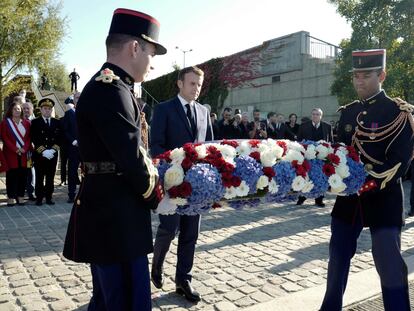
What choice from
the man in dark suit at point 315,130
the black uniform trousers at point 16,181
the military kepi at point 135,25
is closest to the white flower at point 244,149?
the military kepi at point 135,25

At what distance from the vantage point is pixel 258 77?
2627cm

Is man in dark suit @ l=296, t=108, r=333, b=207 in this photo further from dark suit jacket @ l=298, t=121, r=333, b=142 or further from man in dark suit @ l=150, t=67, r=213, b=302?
man in dark suit @ l=150, t=67, r=213, b=302

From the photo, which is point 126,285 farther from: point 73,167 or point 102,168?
point 73,167

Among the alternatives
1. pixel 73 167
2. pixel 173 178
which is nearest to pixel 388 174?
pixel 173 178

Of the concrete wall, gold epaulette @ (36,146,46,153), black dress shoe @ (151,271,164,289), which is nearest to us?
black dress shoe @ (151,271,164,289)

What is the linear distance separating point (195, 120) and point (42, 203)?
20.0 ft

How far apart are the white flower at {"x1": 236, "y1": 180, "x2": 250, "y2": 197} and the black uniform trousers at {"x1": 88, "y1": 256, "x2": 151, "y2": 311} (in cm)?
77

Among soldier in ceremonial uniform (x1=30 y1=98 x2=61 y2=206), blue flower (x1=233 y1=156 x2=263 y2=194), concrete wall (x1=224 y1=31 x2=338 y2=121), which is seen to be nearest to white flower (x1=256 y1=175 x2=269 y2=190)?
blue flower (x1=233 y1=156 x2=263 y2=194)

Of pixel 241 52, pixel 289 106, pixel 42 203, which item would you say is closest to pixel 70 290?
pixel 42 203

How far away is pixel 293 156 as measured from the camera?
3.04 meters

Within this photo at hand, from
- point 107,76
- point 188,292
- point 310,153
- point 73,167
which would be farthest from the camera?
point 73,167

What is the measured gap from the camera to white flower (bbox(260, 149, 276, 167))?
2.89 metres

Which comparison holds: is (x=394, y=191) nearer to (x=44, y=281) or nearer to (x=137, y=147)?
(x=137, y=147)

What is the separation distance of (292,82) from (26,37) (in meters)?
14.2
